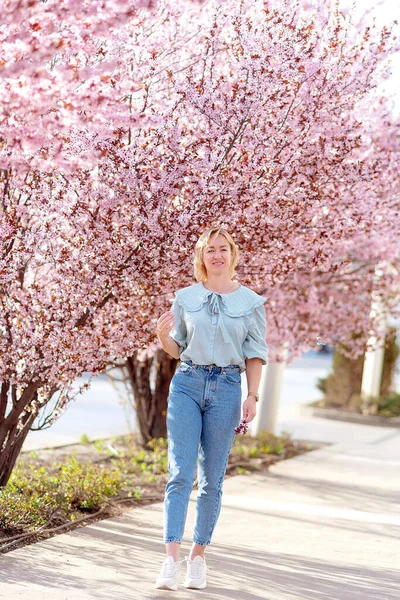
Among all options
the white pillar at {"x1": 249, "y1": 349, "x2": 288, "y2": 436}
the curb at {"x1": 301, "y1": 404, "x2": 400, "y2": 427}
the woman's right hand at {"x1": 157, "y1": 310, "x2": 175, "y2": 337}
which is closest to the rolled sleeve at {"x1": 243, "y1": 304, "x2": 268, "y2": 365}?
the woman's right hand at {"x1": 157, "y1": 310, "x2": 175, "y2": 337}

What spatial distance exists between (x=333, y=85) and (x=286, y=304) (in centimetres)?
339

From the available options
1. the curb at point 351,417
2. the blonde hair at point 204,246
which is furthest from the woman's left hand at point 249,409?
the curb at point 351,417

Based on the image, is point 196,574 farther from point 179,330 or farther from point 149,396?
point 149,396

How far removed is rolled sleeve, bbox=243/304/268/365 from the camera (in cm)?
506

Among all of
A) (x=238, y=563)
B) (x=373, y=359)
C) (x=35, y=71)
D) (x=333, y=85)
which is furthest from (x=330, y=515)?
(x=373, y=359)

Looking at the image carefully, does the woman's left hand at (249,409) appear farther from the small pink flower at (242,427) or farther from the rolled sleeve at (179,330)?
the rolled sleeve at (179,330)

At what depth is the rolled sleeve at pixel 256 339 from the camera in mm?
5062

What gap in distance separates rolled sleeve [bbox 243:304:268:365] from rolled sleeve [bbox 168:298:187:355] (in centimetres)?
31

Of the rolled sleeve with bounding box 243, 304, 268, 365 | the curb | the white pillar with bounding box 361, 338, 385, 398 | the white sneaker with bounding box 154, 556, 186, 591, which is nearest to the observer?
the white sneaker with bounding box 154, 556, 186, 591

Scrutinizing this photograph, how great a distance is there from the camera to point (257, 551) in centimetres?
605

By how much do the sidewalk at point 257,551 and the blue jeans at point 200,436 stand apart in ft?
1.21

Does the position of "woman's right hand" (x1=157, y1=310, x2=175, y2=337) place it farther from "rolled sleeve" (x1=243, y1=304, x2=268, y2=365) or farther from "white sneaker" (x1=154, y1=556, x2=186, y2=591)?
"white sneaker" (x1=154, y1=556, x2=186, y2=591)

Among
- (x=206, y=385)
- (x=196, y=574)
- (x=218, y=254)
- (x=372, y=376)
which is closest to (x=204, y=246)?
(x=218, y=254)

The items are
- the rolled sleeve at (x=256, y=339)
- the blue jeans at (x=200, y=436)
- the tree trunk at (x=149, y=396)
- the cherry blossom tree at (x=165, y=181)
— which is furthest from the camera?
the tree trunk at (x=149, y=396)
